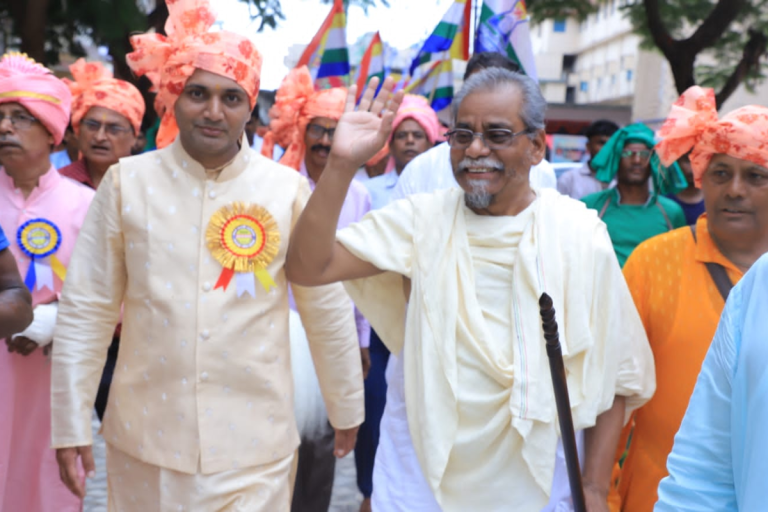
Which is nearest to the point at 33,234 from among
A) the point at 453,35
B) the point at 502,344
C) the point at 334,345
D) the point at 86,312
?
the point at 86,312

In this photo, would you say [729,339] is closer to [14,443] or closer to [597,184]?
[14,443]

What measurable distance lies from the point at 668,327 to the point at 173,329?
1826 mm

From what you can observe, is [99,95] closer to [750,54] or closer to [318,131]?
[318,131]

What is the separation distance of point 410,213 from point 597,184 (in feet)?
20.7

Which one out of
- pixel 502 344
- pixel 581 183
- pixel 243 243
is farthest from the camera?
pixel 581 183

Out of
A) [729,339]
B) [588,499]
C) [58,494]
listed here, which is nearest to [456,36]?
[58,494]

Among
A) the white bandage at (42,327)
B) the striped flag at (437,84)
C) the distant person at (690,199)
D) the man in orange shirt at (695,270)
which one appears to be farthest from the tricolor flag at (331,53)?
the man in orange shirt at (695,270)

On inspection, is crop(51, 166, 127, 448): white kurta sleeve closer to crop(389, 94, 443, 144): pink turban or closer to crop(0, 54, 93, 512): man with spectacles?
crop(0, 54, 93, 512): man with spectacles

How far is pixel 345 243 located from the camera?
11.1ft

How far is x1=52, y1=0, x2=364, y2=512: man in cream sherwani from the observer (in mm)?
3654

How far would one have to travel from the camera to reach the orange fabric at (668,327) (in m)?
3.76

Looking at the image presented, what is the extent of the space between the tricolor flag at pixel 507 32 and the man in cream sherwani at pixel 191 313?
3.08 metres

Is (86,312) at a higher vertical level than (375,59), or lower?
lower

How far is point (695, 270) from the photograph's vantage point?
386 centimetres
